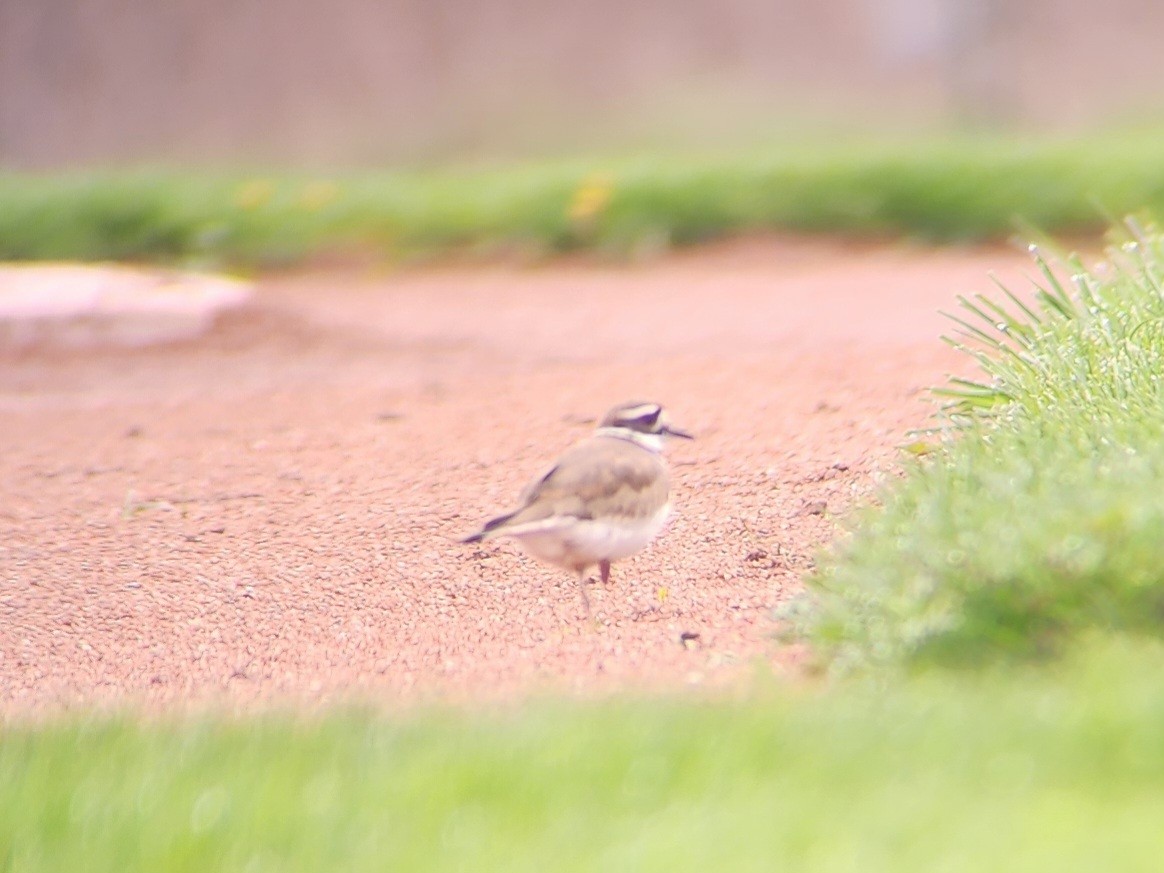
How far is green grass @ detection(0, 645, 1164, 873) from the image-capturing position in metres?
2.88

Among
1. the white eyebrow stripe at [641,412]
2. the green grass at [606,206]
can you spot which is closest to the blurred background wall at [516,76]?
the green grass at [606,206]

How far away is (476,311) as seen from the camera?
9414 mm

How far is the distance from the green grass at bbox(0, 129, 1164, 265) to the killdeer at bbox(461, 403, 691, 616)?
241 inches

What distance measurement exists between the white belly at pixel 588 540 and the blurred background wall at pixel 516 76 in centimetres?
924

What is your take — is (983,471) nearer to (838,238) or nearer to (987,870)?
(987,870)

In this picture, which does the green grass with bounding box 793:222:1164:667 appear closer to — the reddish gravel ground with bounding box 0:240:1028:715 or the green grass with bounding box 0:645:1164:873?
the green grass with bounding box 0:645:1164:873

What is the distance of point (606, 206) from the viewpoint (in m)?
10.9

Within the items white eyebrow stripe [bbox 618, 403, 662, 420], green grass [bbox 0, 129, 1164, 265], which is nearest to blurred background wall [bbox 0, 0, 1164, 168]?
green grass [bbox 0, 129, 1164, 265]

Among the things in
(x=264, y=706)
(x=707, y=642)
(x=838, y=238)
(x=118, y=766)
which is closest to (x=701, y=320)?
(x=838, y=238)

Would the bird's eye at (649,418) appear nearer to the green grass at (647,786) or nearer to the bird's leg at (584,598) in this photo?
the bird's leg at (584,598)

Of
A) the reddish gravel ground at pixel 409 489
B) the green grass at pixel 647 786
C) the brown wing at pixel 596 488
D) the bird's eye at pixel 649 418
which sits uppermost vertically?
the bird's eye at pixel 649 418

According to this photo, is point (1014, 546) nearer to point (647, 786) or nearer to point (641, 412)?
point (647, 786)

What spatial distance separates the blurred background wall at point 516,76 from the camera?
12.9 meters

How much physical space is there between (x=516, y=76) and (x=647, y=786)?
1075 centimetres
